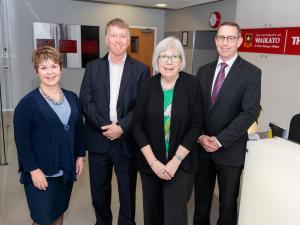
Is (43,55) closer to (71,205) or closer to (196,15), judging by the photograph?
(71,205)

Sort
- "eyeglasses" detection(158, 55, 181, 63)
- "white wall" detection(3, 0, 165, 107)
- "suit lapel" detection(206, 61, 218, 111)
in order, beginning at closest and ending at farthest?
Result: "eyeglasses" detection(158, 55, 181, 63) < "suit lapel" detection(206, 61, 218, 111) < "white wall" detection(3, 0, 165, 107)

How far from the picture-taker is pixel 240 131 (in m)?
1.82

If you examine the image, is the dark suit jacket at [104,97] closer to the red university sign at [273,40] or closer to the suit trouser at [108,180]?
the suit trouser at [108,180]

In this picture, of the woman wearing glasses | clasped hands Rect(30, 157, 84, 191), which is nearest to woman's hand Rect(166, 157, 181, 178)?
the woman wearing glasses

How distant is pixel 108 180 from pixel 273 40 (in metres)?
3.30

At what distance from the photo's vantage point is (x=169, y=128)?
164 centimetres

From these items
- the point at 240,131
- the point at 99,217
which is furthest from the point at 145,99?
the point at 99,217

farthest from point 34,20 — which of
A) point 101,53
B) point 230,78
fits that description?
point 230,78

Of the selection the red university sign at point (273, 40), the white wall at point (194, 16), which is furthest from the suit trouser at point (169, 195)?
the white wall at point (194, 16)

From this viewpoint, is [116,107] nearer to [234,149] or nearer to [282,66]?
[234,149]

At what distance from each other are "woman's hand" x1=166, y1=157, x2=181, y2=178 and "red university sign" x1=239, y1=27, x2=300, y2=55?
2.94 m

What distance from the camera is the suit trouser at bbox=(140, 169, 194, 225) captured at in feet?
5.50

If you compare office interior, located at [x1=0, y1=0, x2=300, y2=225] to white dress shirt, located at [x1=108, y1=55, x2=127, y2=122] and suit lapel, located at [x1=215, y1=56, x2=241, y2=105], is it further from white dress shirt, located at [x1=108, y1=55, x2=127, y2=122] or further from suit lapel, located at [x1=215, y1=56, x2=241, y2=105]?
suit lapel, located at [x1=215, y1=56, x2=241, y2=105]

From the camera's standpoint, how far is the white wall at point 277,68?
148 inches
